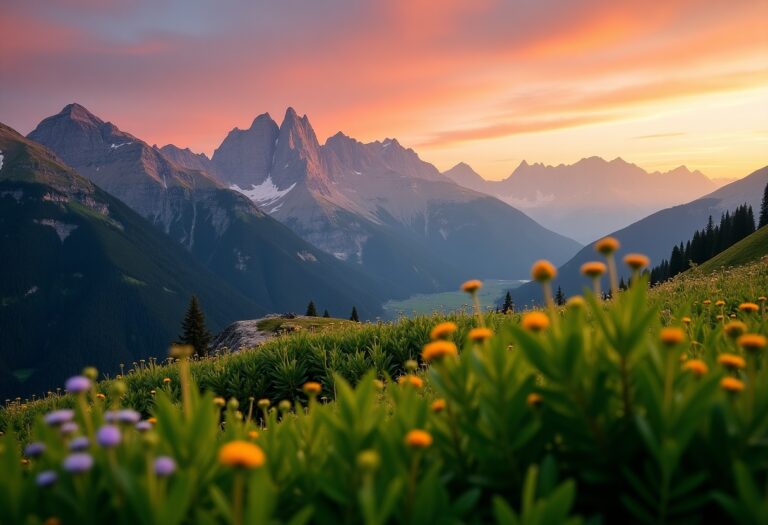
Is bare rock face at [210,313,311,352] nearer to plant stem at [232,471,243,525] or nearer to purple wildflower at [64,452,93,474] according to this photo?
purple wildflower at [64,452,93,474]

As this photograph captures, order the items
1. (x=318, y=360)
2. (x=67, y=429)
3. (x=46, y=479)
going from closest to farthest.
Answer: (x=46, y=479), (x=67, y=429), (x=318, y=360)

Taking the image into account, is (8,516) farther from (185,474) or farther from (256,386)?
(256,386)

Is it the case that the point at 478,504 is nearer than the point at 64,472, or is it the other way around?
the point at 64,472

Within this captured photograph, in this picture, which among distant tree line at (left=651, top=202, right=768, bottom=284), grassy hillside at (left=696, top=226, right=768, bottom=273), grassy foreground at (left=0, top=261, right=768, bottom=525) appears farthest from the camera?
distant tree line at (left=651, top=202, right=768, bottom=284)

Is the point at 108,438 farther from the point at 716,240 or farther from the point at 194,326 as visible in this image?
the point at 716,240

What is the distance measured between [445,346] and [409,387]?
0.30 meters

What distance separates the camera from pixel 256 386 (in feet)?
33.6

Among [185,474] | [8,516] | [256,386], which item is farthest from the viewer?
[256,386]

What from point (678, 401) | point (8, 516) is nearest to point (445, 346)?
point (678, 401)

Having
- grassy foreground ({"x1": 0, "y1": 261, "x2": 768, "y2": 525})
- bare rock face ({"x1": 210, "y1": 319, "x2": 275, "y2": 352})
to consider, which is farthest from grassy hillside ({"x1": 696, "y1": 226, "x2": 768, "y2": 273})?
grassy foreground ({"x1": 0, "y1": 261, "x2": 768, "y2": 525})

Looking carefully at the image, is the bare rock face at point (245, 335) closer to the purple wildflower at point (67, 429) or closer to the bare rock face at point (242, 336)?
Result: the bare rock face at point (242, 336)

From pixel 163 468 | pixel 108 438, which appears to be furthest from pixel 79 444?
pixel 163 468

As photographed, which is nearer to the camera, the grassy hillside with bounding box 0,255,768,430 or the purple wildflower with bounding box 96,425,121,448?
the purple wildflower with bounding box 96,425,121,448

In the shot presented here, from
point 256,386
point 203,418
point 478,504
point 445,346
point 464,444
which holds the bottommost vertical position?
point 256,386
